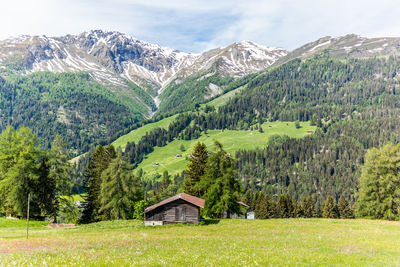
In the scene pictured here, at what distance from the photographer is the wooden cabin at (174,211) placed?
57.1 metres

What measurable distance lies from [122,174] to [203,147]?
21487 millimetres

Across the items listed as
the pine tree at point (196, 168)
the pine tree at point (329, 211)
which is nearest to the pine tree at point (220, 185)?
the pine tree at point (196, 168)

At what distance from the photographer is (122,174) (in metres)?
65.8

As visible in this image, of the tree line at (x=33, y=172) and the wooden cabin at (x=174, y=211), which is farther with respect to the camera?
the tree line at (x=33, y=172)

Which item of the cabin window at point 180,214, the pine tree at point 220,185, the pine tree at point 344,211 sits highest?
the pine tree at point 220,185

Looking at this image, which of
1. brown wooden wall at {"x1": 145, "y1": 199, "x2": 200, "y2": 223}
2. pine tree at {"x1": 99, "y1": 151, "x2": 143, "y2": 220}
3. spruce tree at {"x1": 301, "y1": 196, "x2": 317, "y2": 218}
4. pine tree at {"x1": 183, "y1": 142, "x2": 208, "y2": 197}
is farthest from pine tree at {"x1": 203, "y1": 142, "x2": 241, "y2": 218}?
spruce tree at {"x1": 301, "y1": 196, "x2": 317, "y2": 218}

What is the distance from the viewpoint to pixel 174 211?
2307 inches

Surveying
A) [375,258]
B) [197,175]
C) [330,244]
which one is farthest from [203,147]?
[375,258]

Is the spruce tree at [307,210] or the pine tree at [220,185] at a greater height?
the pine tree at [220,185]

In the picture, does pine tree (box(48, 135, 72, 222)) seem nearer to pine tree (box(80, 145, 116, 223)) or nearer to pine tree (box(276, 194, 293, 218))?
pine tree (box(80, 145, 116, 223))

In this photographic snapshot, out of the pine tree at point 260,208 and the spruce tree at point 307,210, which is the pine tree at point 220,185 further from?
the spruce tree at point 307,210

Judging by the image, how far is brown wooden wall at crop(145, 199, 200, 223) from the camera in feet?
188

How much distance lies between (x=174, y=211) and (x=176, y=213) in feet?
1.86

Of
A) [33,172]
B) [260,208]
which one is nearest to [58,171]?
[33,172]
